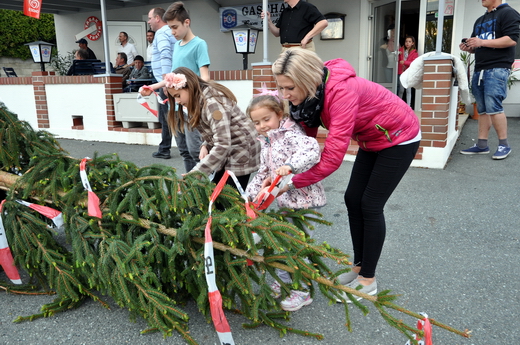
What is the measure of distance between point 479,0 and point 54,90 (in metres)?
8.89

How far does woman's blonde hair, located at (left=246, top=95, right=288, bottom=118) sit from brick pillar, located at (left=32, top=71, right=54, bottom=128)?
25.5 ft

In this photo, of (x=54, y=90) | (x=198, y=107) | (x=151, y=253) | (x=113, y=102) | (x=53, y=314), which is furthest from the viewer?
(x=54, y=90)

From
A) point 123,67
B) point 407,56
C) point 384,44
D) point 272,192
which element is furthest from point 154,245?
point 123,67

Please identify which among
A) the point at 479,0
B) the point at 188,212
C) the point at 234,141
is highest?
the point at 479,0

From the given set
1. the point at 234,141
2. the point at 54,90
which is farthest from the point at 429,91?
the point at 54,90

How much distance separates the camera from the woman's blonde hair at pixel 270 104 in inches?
93.6

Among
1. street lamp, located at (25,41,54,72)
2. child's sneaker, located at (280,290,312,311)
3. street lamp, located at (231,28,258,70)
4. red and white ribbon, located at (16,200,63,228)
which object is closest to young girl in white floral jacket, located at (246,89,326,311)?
child's sneaker, located at (280,290,312,311)

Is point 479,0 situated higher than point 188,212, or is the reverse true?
point 479,0

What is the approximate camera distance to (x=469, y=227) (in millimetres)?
3637

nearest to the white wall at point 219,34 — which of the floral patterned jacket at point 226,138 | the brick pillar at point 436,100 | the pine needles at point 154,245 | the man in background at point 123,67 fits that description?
the man in background at point 123,67

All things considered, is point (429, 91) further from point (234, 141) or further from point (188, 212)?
point (188, 212)

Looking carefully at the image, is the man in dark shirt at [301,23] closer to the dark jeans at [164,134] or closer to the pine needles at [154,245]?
the dark jeans at [164,134]

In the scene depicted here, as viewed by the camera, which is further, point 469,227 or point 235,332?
point 469,227

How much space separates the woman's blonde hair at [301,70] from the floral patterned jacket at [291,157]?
268mm
